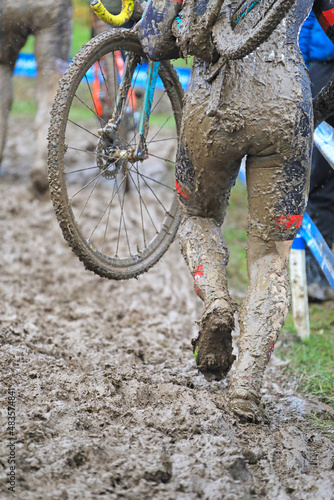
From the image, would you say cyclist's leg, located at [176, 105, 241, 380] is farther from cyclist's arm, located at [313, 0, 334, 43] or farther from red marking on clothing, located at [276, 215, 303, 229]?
cyclist's arm, located at [313, 0, 334, 43]

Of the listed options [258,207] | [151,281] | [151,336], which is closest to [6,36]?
[151,281]

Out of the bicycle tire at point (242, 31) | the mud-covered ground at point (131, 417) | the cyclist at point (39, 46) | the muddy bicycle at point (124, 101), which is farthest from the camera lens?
the cyclist at point (39, 46)

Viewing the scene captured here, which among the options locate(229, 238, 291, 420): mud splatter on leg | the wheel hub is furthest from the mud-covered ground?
the wheel hub

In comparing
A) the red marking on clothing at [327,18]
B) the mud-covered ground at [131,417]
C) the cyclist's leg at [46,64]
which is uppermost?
the cyclist's leg at [46,64]

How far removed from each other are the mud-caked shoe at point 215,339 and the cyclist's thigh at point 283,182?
35cm

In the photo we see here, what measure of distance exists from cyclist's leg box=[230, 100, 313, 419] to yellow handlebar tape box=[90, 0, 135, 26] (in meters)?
0.86

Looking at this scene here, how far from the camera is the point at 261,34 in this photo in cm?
194

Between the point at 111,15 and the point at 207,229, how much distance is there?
989mm

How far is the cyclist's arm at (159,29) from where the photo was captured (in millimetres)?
2279

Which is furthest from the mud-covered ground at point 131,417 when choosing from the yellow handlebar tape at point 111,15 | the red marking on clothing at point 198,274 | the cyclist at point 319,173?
the yellow handlebar tape at point 111,15

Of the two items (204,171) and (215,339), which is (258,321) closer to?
(215,339)

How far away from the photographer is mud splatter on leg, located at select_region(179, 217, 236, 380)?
2145 millimetres

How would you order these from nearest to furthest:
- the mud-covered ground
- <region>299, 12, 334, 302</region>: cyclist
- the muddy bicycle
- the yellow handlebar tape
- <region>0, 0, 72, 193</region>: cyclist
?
the mud-covered ground, the muddy bicycle, the yellow handlebar tape, <region>299, 12, 334, 302</region>: cyclist, <region>0, 0, 72, 193</region>: cyclist

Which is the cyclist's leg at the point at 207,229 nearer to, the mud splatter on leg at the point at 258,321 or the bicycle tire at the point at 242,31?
the mud splatter on leg at the point at 258,321
